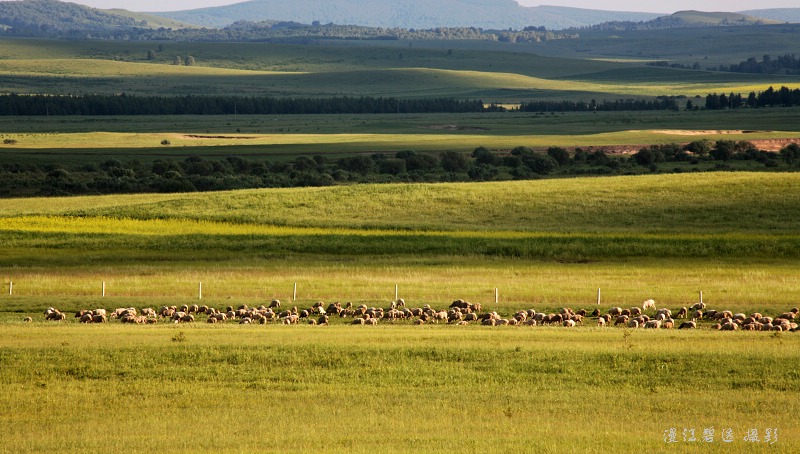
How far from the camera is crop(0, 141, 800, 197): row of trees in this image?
76.9 m

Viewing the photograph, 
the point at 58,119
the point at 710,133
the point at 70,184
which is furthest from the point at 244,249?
the point at 58,119

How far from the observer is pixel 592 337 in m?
24.4

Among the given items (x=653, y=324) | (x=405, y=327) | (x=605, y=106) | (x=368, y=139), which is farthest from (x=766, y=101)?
(x=405, y=327)

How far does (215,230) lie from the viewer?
1998 inches

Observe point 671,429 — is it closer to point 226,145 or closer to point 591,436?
point 591,436

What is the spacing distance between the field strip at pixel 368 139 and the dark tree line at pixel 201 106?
135ft

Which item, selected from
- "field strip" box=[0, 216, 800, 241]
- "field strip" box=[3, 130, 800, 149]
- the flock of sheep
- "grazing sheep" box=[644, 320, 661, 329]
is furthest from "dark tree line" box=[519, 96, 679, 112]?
"grazing sheep" box=[644, 320, 661, 329]

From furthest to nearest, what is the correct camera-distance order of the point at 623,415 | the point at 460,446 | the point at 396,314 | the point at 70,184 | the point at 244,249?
the point at 70,184
the point at 244,249
the point at 396,314
the point at 623,415
the point at 460,446

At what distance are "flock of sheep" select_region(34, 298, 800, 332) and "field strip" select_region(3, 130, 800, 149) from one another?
251ft

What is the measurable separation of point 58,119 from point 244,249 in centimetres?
11883

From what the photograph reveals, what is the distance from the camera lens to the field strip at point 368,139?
110 meters

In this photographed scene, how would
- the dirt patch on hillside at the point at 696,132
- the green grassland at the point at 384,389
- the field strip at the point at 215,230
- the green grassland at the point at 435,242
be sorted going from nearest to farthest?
the green grassland at the point at 384,389
the green grassland at the point at 435,242
the field strip at the point at 215,230
the dirt patch on hillside at the point at 696,132

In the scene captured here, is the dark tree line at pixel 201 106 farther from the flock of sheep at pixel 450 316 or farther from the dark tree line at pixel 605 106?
the flock of sheep at pixel 450 316

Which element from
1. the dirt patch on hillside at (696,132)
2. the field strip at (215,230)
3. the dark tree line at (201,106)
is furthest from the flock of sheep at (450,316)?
the dark tree line at (201,106)
